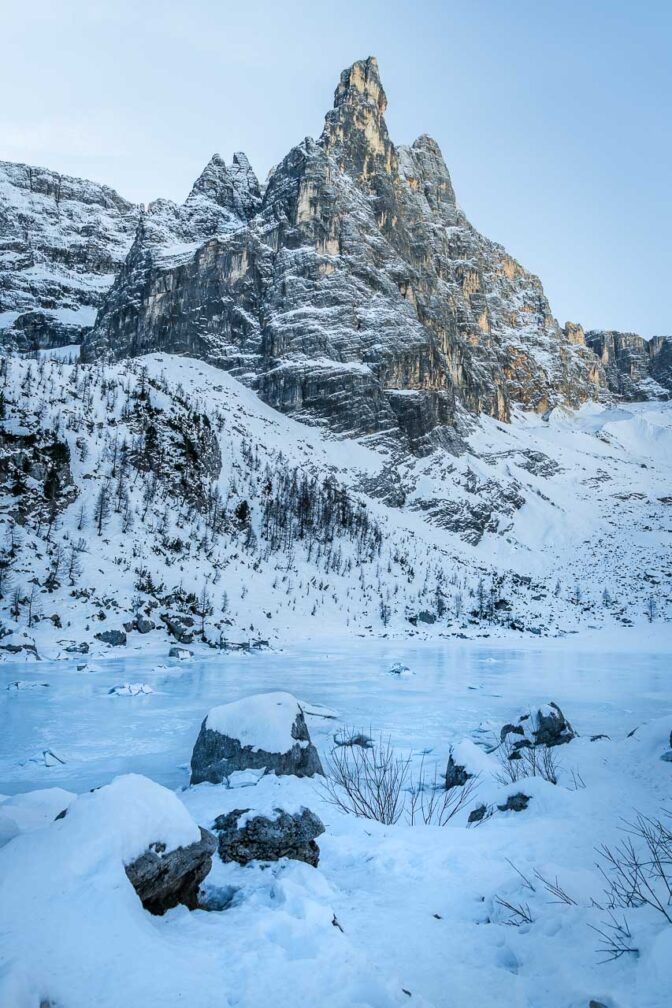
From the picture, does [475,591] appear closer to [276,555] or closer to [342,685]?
[276,555]

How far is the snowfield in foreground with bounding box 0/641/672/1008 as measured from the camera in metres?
2.80

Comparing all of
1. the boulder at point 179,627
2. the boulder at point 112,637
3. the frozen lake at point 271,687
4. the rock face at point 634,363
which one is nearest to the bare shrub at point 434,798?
the frozen lake at point 271,687

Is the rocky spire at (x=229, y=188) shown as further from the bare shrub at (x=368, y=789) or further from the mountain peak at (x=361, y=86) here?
the bare shrub at (x=368, y=789)

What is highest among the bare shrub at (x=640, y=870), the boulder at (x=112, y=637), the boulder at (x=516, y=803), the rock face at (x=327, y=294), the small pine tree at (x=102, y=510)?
the rock face at (x=327, y=294)

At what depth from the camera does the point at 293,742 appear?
792 centimetres

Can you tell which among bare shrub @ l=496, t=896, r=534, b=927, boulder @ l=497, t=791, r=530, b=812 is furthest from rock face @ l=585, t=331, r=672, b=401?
bare shrub @ l=496, t=896, r=534, b=927

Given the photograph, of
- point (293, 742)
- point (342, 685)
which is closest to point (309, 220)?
point (342, 685)

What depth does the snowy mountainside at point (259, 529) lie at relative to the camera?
25.7 metres

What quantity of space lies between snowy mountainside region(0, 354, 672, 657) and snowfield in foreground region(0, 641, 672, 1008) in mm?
17557

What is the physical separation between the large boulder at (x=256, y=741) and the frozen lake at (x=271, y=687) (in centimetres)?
81

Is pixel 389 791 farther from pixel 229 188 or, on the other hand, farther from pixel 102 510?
pixel 229 188

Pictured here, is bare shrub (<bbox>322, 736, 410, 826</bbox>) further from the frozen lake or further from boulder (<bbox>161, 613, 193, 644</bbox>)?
boulder (<bbox>161, 613, 193, 644</bbox>)

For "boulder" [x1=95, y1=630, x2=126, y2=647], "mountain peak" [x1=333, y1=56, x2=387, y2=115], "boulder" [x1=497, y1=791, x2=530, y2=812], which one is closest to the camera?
"boulder" [x1=497, y1=791, x2=530, y2=812]

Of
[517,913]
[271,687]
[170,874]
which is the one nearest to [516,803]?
[517,913]
